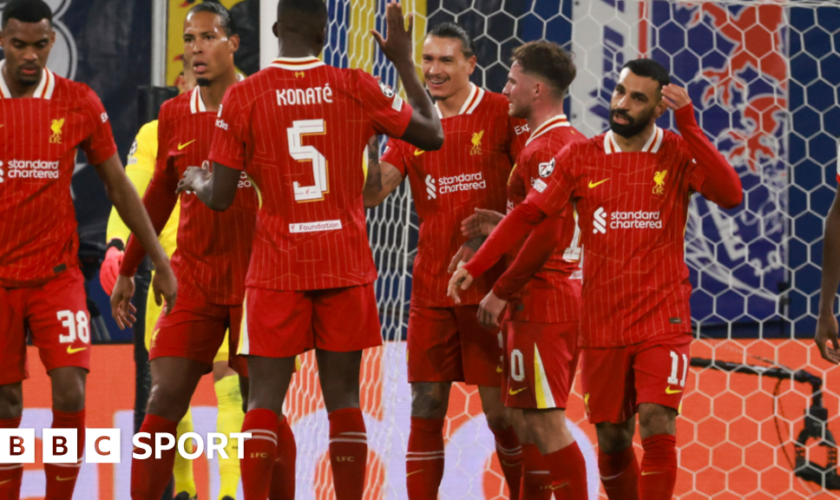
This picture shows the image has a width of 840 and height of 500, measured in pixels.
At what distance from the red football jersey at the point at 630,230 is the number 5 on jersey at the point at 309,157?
0.87 m

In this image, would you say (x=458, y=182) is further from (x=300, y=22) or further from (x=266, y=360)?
(x=266, y=360)

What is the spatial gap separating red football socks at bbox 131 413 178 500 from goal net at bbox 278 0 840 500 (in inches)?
56.1

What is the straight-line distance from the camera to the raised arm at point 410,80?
3.33 metres

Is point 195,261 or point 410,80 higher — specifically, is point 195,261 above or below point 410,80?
below

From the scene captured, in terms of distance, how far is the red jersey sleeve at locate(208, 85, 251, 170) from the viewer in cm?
324

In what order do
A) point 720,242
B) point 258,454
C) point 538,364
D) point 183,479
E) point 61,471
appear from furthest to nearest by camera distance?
point 720,242
point 183,479
point 538,364
point 61,471
point 258,454

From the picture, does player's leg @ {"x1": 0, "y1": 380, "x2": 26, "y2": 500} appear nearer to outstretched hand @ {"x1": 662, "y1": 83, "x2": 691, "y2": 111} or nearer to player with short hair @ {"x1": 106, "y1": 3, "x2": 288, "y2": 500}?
player with short hair @ {"x1": 106, "y1": 3, "x2": 288, "y2": 500}

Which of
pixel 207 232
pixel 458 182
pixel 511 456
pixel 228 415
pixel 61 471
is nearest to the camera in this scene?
pixel 61 471

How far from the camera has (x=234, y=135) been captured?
325 centimetres

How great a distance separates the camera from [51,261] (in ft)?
11.8

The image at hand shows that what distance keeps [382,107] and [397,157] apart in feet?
3.06

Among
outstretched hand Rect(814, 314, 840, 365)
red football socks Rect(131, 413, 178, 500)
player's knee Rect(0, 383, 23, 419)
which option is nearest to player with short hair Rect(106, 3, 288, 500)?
red football socks Rect(131, 413, 178, 500)

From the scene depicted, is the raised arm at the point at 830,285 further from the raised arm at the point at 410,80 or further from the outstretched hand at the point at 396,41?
the outstretched hand at the point at 396,41

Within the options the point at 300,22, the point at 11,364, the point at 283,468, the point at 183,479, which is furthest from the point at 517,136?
the point at 183,479
